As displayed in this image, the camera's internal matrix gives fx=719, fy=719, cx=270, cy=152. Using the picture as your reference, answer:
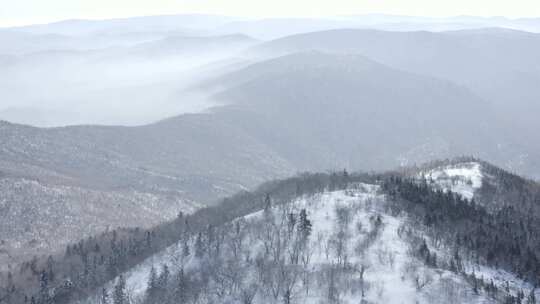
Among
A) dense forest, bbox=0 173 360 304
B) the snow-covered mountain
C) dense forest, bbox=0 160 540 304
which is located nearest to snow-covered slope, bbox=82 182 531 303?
the snow-covered mountain

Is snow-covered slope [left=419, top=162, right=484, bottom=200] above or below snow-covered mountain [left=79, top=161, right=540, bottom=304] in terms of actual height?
below

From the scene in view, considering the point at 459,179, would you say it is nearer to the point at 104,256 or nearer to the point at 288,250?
the point at 288,250

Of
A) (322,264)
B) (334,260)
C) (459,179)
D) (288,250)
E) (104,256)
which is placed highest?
(334,260)

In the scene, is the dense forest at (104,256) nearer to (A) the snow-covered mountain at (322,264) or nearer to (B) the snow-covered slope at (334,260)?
(A) the snow-covered mountain at (322,264)

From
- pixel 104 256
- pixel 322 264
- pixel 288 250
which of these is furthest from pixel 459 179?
pixel 104 256

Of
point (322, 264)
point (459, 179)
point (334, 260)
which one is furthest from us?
point (459, 179)

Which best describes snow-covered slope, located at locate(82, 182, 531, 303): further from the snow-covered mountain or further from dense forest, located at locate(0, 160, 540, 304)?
dense forest, located at locate(0, 160, 540, 304)
